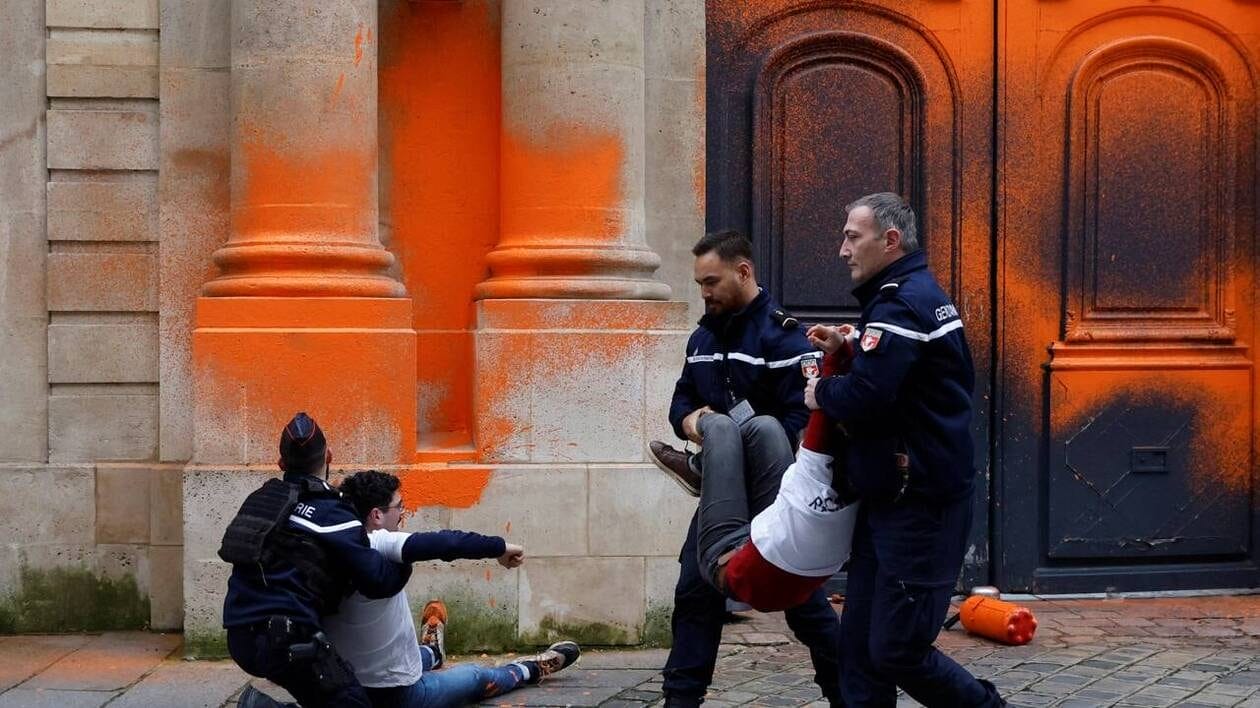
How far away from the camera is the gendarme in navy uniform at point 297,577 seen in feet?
16.9

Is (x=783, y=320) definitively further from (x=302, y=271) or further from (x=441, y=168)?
(x=441, y=168)

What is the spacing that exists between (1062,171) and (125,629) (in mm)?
5621

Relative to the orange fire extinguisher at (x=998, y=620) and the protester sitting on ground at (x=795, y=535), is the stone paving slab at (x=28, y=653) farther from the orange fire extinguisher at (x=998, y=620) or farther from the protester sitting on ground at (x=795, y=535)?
the orange fire extinguisher at (x=998, y=620)

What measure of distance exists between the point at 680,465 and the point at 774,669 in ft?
5.82

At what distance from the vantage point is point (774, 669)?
709cm

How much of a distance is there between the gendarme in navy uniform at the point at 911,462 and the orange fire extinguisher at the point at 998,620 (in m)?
2.65

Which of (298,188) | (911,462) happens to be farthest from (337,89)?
(911,462)

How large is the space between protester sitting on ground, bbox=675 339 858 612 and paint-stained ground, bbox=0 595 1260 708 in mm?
1593

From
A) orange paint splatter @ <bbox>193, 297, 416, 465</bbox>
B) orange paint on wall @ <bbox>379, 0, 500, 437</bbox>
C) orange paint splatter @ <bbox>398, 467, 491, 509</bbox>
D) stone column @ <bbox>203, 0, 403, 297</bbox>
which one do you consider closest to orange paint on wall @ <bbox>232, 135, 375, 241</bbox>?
stone column @ <bbox>203, 0, 403, 297</bbox>

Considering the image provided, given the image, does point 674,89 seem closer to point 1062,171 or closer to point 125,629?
point 1062,171

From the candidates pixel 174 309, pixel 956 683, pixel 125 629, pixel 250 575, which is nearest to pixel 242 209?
pixel 174 309

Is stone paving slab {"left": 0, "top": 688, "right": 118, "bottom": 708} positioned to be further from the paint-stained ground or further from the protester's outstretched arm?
the protester's outstretched arm

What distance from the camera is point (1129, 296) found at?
28.9 feet

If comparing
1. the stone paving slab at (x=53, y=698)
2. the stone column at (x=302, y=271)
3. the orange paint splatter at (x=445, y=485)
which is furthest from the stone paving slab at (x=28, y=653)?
the orange paint splatter at (x=445, y=485)
